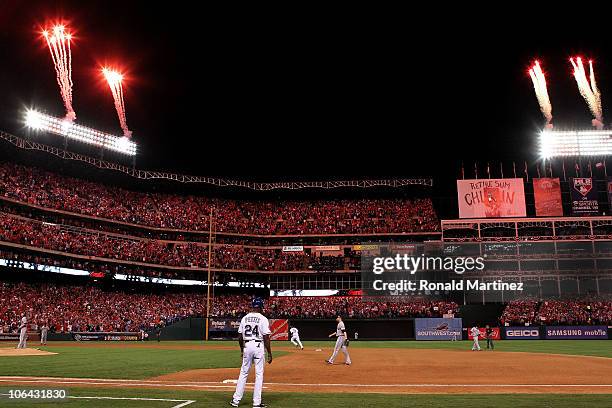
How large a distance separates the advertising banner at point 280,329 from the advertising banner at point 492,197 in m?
27.5

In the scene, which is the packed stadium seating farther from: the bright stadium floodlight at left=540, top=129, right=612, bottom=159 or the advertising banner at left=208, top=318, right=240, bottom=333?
the bright stadium floodlight at left=540, top=129, right=612, bottom=159

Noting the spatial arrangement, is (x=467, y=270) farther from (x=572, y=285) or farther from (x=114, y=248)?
(x=114, y=248)

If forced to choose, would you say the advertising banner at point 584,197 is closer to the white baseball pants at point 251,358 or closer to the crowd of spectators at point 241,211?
the crowd of spectators at point 241,211

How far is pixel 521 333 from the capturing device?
165 ft

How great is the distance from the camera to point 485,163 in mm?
72500

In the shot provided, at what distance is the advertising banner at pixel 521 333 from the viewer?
49719mm

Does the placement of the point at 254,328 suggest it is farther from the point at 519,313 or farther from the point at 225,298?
the point at 225,298

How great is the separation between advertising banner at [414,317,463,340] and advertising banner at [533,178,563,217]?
21279 mm

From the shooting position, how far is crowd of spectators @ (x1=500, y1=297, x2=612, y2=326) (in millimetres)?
49875

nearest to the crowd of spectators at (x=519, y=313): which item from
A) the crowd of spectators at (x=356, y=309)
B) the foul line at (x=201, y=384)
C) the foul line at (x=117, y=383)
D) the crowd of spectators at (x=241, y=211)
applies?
the crowd of spectators at (x=356, y=309)

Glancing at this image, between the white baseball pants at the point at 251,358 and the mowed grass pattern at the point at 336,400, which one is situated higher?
the white baseball pants at the point at 251,358

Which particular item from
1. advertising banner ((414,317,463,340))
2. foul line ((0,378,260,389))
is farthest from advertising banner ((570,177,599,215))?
foul line ((0,378,260,389))

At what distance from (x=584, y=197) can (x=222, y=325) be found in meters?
46.0

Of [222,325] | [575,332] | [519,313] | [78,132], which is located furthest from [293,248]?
[575,332]
